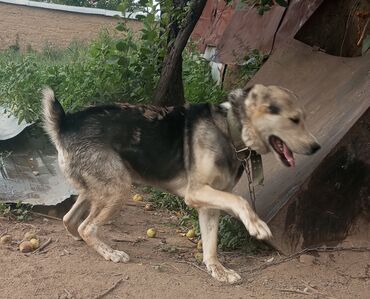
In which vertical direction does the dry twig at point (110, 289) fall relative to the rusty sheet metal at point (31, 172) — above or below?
above

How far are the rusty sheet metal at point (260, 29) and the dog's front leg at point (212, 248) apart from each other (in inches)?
122

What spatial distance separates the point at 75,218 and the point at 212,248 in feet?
3.84

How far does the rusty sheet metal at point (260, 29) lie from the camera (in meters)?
7.19

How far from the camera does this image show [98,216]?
444cm

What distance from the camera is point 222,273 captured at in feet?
13.5

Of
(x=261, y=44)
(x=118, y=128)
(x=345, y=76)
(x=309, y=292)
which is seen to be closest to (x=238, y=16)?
(x=261, y=44)

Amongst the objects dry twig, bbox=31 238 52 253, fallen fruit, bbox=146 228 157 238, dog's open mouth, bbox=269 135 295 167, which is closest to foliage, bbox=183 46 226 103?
fallen fruit, bbox=146 228 157 238

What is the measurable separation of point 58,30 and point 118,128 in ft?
78.1

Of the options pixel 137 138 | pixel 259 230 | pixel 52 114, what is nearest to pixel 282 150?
pixel 259 230

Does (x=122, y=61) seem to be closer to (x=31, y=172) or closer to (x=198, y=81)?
(x=198, y=81)

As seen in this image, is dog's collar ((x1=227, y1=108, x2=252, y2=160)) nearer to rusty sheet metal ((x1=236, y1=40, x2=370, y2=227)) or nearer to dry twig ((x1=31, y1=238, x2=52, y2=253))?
rusty sheet metal ((x1=236, y1=40, x2=370, y2=227))

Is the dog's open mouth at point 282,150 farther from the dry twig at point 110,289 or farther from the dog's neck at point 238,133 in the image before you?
the dry twig at point 110,289

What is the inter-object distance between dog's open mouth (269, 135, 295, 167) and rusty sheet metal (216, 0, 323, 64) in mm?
2924

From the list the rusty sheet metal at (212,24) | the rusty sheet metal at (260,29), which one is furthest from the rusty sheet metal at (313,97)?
the rusty sheet metal at (212,24)
